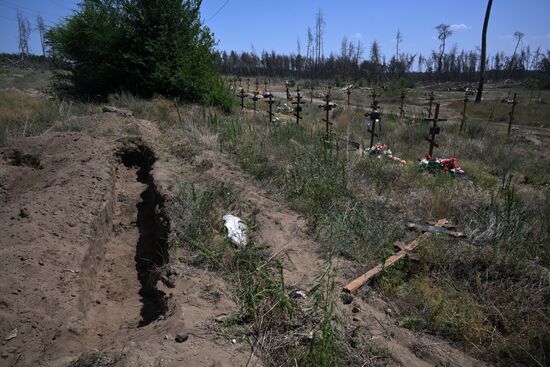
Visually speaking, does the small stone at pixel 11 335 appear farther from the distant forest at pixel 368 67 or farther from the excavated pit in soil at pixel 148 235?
the distant forest at pixel 368 67

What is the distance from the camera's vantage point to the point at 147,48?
40.2ft

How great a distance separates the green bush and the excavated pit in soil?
20.1ft

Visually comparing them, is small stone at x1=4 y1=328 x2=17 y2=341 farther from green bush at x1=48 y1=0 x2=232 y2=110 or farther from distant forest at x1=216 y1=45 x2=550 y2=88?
distant forest at x1=216 y1=45 x2=550 y2=88

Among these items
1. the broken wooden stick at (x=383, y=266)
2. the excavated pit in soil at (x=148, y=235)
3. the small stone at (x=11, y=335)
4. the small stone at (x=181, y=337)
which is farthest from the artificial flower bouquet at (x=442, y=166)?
the small stone at (x=11, y=335)

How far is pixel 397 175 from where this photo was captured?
6.34m

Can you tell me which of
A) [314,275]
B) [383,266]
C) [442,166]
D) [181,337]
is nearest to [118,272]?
[181,337]

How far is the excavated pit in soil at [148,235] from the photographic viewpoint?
3.32 meters

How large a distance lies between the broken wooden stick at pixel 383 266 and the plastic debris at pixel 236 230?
1.15 meters

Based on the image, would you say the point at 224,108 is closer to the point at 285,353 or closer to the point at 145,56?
the point at 145,56

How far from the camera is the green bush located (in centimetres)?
1259

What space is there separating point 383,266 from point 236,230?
1587 millimetres

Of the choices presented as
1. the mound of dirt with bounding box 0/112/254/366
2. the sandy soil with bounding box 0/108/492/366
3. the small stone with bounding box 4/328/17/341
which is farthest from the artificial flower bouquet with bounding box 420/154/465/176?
the small stone with bounding box 4/328/17/341

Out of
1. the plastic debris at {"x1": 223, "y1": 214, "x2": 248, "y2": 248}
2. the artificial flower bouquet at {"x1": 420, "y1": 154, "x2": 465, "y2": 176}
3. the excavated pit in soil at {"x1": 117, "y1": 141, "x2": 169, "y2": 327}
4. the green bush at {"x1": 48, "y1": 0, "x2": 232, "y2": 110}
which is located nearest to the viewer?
the excavated pit in soil at {"x1": 117, "y1": 141, "x2": 169, "y2": 327}

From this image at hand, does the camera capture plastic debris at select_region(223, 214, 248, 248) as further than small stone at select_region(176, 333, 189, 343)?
Yes
